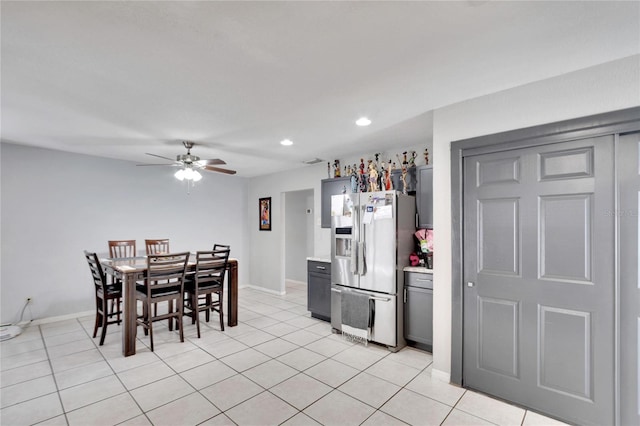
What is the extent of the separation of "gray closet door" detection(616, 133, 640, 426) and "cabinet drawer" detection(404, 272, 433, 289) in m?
1.50

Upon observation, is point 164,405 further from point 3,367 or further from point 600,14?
point 600,14

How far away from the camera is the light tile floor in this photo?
2148 millimetres

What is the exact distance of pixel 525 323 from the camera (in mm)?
2250

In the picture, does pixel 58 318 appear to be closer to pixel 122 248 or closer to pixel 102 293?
pixel 122 248

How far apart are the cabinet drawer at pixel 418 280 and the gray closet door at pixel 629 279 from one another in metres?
1.50

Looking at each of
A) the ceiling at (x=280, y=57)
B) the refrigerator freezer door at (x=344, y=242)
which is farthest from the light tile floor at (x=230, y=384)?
the ceiling at (x=280, y=57)

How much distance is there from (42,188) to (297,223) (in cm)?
438

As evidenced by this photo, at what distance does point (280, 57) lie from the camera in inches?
75.1

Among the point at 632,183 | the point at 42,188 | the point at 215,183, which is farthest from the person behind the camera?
A: the point at 215,183

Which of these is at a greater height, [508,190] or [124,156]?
[124,156]

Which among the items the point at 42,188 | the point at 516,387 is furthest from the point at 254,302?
the point at 516,387

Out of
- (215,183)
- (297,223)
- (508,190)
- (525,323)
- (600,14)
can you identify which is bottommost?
(525,323)

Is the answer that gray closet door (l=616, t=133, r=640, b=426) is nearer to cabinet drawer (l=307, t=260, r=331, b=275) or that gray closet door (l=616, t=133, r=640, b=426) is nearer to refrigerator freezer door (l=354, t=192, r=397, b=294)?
refrigerator freezer door (l=354, t=192, r=397, b=294)

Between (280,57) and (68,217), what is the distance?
14.4 feet
